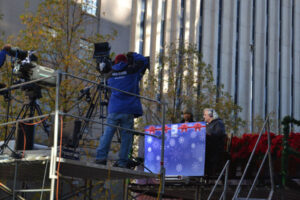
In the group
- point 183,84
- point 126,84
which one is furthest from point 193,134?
point 183,84

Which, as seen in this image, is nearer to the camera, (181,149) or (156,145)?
(181,149)

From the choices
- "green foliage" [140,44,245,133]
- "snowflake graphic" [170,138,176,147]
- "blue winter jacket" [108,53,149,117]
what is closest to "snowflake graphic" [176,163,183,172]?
"snowflake graphic" [170,138,176,147]

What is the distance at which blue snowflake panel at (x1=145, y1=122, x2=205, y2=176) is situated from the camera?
36.8 ft

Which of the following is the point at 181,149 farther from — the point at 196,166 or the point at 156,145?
the point at 156,145

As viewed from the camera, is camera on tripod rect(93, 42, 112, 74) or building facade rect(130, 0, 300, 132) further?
building facade rect(130, 0, 300, 132)

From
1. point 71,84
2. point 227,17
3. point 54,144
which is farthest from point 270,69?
point 54,144

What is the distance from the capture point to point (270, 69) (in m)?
54.1

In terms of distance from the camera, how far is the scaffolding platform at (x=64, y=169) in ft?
29.9

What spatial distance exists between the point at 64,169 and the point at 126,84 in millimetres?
1948

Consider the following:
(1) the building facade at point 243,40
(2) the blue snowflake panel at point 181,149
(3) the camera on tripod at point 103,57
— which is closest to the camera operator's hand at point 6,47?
(3) the camera on tripod at point 103,57

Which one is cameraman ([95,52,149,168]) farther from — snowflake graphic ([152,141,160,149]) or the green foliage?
the green foliage

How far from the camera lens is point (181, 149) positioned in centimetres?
1158

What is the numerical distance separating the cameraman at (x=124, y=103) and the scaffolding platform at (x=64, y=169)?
0.25m

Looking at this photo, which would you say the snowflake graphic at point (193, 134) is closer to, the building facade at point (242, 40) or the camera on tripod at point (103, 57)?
the camera on tripod at point (103, 57)
